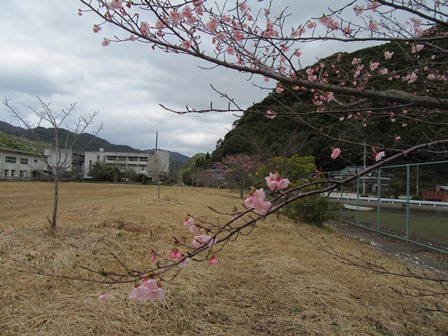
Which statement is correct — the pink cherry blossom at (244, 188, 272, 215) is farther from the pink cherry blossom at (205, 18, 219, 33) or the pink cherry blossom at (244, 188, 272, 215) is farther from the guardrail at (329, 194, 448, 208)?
the guardrail at (329, 194, 448, 208)

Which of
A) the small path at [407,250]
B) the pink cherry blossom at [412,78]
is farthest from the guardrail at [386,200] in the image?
the pink cherry blossom at [412,78]

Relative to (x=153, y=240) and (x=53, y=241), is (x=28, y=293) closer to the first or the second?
(x=53, y=241)

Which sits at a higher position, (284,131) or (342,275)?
(284,131)

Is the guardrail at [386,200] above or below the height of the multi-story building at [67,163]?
below

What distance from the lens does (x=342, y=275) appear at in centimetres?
407

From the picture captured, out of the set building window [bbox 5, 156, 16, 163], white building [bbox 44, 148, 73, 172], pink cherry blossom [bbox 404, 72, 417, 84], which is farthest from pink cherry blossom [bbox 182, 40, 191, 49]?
building window [bbox 5, 156, 16, 163]

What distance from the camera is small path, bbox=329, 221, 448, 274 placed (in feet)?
17.8

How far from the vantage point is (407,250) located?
6.62 metres

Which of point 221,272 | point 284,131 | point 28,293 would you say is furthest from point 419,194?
point 284,131

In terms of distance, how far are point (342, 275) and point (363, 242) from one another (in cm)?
383

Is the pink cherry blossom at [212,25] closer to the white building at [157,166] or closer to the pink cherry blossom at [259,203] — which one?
the pink cherry blossom at [259,203]

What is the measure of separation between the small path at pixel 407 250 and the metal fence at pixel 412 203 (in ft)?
0.40

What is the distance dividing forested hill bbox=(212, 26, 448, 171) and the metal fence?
628mm

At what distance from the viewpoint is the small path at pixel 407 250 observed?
5.42 meters
